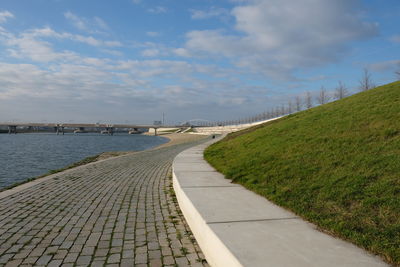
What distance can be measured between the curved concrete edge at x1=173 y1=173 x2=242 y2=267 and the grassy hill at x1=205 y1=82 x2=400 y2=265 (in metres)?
1.74

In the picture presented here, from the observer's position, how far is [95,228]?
5.32 meters

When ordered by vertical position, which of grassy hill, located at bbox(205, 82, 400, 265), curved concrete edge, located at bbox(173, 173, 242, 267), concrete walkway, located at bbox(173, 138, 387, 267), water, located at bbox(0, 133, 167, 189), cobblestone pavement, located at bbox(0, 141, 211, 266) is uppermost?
grassy hill, located at bbox(205, 82, 400, 265)

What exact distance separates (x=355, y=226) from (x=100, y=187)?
8.26m

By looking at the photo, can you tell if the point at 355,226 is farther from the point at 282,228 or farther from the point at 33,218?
the point at 33,218

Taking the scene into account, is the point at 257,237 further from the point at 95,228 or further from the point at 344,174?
the point at 95,228

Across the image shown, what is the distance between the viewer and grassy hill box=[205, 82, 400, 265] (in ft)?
12.5

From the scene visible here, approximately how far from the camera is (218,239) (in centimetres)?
358

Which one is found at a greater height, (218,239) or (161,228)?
(218,239)

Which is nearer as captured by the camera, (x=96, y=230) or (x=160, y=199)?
(x=96, y=230)

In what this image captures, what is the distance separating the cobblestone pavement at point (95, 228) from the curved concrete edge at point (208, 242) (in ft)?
0.53

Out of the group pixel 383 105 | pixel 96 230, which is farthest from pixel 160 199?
pixel 383 105

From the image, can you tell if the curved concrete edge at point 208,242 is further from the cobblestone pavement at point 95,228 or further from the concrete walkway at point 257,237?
the cobblestone pavement at point 95,228

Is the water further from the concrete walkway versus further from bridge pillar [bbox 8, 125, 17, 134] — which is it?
bridge pillar [bbox 8, 125, 17, 134]

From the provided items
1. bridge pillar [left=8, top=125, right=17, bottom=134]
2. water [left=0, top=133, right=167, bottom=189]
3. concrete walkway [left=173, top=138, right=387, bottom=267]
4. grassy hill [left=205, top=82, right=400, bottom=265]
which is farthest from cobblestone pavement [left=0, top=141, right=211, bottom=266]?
bridge pillar [left=8, top=125, right=17, bottom=134]
